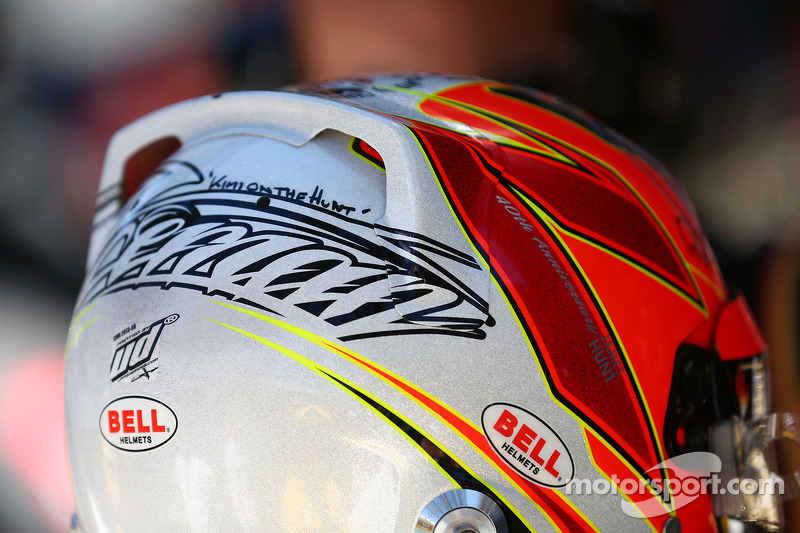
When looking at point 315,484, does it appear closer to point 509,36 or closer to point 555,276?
point 555,276

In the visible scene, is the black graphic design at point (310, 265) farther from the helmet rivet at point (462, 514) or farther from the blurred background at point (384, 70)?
the blurred background at point (384, 70)

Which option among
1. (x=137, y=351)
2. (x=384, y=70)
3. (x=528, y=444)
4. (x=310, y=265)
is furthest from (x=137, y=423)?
(x=384, y=70)

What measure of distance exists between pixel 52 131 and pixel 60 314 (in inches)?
23.4

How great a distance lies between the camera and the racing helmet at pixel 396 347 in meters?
0.53

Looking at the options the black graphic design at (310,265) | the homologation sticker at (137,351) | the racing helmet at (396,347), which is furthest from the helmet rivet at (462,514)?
the homologation sticker at (137,351)

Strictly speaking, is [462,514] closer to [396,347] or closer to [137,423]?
[396,347]

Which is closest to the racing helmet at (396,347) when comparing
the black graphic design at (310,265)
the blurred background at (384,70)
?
the black graphic design at (310,265)

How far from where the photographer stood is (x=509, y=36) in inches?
72.0

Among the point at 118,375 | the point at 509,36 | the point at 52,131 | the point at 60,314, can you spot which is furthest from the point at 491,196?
the point at 52,131

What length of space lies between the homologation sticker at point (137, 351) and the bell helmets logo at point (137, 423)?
20 millimetres

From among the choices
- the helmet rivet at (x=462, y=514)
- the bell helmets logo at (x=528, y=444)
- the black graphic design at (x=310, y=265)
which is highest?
the black graphic design at (x=310, y=265)

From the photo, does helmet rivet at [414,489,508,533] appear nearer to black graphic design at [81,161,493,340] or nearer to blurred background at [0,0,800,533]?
black graphic design at [81,161,493,340]

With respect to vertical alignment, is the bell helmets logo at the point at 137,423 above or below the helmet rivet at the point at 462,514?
above

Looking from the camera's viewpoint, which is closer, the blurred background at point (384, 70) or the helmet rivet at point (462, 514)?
the helmet rivet at point (462, 514)
